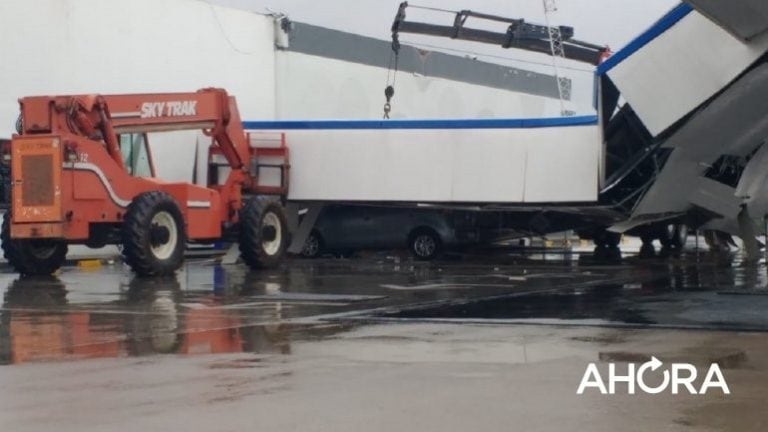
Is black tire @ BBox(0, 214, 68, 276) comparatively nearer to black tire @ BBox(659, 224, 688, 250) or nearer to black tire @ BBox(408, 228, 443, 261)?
black tire @ BBox(408, 228, 443, 261)

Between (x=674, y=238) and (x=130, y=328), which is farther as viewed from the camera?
(x=674, y=238)

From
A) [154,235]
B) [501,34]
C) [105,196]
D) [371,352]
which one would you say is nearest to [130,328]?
[371,352]

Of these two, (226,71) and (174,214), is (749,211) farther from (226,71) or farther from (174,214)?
(226,71)

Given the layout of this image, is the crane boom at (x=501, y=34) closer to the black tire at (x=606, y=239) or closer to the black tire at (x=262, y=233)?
the black tire at (x=606, y=239)

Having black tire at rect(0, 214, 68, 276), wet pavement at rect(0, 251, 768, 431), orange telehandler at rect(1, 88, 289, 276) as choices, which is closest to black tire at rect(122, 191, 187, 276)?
orange telehandler at rect(1, 88, 289, 276)

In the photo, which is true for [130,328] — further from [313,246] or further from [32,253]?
[313,246]

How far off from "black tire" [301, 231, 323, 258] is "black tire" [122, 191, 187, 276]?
7.89 meters

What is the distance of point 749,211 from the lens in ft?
77.2

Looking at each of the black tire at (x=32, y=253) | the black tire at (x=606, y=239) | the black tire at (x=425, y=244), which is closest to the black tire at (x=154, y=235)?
the black tire at (x=32, y=253)

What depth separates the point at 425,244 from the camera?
26.9 metres

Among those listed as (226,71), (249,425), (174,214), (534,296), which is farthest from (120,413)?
(226,71)

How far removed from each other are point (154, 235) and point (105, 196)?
99 centimetres

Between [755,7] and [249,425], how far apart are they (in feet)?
39.4

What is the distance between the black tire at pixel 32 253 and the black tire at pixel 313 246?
8163 millimetres
